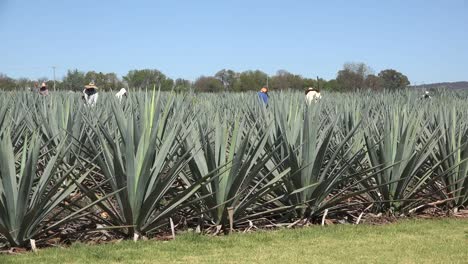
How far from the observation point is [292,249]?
4.38 meters

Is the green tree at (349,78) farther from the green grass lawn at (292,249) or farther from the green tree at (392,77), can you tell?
the green grass lawn at (292,249)

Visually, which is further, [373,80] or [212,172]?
[373,80]

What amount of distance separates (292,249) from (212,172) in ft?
2.59

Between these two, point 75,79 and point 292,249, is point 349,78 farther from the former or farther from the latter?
point 292,249

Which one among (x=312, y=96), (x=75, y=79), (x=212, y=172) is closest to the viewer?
(x=212, y=172)

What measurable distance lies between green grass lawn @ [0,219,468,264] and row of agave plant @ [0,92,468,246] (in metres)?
0.24

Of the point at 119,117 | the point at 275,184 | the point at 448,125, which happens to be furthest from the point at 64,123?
the point at 448,125

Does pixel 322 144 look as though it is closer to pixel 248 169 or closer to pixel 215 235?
pixel 248 169

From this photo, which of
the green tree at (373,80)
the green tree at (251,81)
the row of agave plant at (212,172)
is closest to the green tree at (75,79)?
the green tree at (251,81)

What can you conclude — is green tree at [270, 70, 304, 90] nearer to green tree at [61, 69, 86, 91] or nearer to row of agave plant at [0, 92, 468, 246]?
green tree at [61, 69, 86, 91]

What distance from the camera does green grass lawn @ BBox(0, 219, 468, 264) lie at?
13.4 feet

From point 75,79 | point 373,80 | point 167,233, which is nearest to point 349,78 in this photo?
point 373,80

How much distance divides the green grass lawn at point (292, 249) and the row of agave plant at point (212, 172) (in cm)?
24

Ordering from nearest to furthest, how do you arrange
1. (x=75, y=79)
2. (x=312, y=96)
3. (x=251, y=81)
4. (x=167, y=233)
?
(x=167, y=233), (x=312, y=96), (x=75, y=79), (x=251, y=81)
